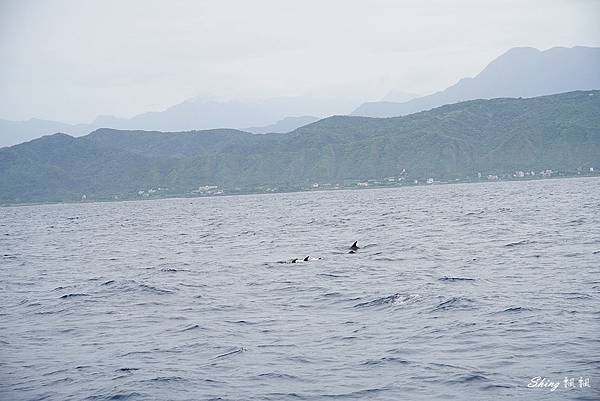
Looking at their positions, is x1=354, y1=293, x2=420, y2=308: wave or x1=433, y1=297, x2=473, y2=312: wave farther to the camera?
x1=354, y1=293, x2=420, y2=308: wave

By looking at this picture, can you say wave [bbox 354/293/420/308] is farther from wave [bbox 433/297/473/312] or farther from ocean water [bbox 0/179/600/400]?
wave [bbox 433/297/473/312]

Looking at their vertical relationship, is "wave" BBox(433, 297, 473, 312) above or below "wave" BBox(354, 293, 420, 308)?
below

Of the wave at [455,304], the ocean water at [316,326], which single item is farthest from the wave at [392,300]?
A: the wave at [455,304]

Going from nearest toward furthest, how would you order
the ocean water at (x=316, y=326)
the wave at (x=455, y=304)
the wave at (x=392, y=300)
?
the ocean water at (x=316, y=326)
the wave at (x=455, y=304)
the wave at (x=392, y=300)

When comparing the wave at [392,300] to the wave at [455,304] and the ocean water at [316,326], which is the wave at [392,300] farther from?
the wave at [455,304]

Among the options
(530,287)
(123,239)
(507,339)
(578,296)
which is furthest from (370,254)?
(123,239)

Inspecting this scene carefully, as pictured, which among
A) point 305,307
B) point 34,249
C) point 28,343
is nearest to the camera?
point 28,343

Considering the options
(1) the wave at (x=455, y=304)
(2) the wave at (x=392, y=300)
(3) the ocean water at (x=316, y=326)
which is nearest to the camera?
(3) the ocean water at (x=316, y=326)

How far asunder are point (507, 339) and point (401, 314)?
5.35m

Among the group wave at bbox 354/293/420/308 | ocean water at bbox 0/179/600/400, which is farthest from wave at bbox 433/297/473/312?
wave at bbox 354/293/420/308

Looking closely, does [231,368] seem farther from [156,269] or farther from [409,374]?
[156,269]

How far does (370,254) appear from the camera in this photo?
155 ft

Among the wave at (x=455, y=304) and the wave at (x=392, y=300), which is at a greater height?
the wave at (x=392, y=300)

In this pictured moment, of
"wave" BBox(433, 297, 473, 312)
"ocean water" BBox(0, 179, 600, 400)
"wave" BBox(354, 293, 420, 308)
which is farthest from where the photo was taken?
"wave" BBox(354, 293, 420, 308)
